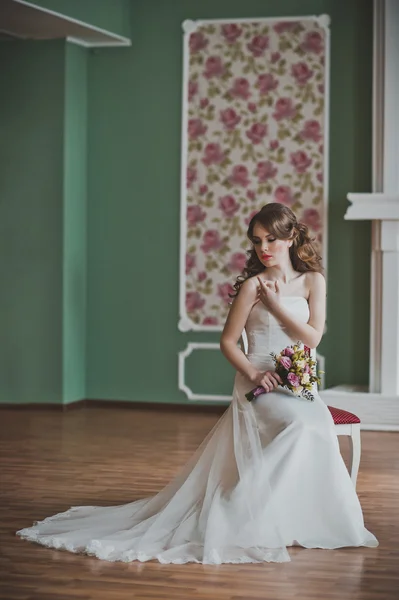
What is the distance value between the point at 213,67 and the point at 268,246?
430cm

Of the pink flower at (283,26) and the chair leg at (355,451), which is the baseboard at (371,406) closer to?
the chair leg at (355,451)

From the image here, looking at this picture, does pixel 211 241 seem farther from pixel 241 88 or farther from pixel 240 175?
pixel 241 88

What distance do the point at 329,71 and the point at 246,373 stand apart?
435 centimetres

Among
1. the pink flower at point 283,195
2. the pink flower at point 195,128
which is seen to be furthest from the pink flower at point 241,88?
the pink flower at point 283,195

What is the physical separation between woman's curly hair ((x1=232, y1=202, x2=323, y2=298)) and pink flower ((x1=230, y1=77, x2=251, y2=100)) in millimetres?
4014

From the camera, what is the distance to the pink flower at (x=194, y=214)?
8328 mm

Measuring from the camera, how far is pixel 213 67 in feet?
27.2

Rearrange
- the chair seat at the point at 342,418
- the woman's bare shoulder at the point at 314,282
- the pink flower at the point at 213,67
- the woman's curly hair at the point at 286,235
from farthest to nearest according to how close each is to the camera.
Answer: the pink flower at the point at 213,67 < the chair seat at the point at 342,418 < the woman's bare shoulder at the point at 314,282 < the woman's curly hair at the point at 286,235

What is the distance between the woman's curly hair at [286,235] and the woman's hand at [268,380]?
37 centimetres

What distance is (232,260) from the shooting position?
829 cm

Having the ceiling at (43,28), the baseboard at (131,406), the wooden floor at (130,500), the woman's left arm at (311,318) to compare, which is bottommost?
the baseboard at (131,406)

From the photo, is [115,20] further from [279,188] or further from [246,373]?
[246,373]

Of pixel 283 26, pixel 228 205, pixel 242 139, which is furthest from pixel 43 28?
pixel 228 205

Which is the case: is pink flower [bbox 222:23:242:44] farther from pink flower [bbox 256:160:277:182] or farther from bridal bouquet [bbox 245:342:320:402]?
bridal bouquet [bbox 245:342:320:402]
